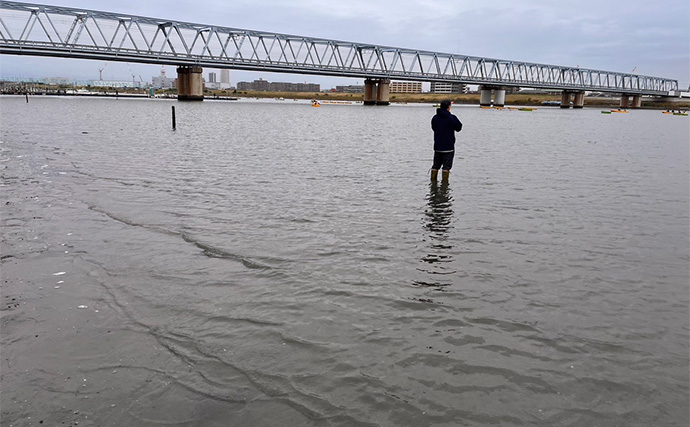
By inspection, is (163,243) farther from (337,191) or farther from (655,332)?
(655,332)

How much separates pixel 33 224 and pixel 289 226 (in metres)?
5.66

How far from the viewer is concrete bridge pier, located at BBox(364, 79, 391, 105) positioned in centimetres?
15266

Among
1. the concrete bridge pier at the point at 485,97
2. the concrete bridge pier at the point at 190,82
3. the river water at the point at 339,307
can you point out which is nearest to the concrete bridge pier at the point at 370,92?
the concrete bridge pier at the point at 485,97

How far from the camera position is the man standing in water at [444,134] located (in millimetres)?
15766

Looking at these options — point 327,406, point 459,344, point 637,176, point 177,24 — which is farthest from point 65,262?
point 177,24

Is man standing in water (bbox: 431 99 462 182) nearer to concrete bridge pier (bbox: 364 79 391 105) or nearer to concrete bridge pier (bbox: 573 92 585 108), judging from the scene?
concrete bridge pier (bbox: 364 79 391 105)

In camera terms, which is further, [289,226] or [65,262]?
[289,226]

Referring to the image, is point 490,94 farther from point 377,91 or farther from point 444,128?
point 444,128

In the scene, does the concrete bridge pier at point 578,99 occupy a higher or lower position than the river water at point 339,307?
higher

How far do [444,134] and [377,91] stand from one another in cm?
14340

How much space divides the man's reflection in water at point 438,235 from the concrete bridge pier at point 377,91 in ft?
467

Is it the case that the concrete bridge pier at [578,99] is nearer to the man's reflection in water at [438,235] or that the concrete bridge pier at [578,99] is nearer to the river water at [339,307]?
the river water at [339,307]

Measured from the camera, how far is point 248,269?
8062 millimetres

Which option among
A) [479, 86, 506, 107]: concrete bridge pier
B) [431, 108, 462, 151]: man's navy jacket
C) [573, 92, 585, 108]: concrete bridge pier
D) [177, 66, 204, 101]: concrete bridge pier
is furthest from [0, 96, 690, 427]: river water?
[573, 92, 585, 108]: concrete bridge pier
